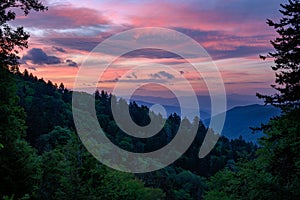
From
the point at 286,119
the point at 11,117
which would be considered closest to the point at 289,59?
the point at 286,119

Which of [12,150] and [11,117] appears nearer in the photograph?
[11,117]

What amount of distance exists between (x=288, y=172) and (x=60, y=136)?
8422cm

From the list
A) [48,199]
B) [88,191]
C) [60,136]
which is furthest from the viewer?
[60,136]

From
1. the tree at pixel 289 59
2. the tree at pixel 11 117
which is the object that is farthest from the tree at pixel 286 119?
the tree at pixel 11 117

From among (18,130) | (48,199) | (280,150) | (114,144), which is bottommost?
(114,144)

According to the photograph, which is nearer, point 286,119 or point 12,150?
point 286,119

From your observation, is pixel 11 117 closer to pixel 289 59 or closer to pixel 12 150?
pixel 12 150

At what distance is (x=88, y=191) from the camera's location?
33156 mm

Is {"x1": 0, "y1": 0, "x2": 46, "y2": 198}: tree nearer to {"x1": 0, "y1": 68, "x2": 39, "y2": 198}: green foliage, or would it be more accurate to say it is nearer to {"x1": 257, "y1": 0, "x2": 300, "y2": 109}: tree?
{"x1": 0, "y1": 68, "x2": 39, "y2": 198}: green foliage

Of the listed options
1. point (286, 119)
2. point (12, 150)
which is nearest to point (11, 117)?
point (12, 150)

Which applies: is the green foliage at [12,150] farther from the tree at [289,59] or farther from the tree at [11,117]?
the tree at [289,59]

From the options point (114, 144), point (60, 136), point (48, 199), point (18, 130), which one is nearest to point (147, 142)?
point (114, 144)

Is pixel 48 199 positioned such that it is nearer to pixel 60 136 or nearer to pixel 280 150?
pixel 280 150

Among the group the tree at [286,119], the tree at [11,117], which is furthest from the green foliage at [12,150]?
the tree at [286,119]
